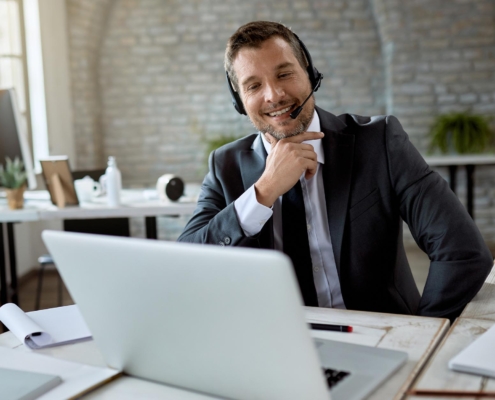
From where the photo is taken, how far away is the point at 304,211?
63.7 inches

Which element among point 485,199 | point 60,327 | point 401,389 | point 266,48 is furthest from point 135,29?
point 401,389

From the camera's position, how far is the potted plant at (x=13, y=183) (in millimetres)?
3115

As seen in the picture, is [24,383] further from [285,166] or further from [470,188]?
[470,188]

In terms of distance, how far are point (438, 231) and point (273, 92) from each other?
54 centimetres

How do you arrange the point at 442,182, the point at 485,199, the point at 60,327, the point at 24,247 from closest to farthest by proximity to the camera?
the point at 60,327 → the point at 442,182 → the point at 24,247 → the point at 485,199

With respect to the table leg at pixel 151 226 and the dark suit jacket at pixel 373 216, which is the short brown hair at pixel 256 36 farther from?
the table leg at pixel 151 226

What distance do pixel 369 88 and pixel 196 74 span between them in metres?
1.60

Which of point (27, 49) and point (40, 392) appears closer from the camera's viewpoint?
point (40, 392)

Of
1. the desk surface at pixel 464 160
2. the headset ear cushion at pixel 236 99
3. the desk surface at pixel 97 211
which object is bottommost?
the desk surface at pixel 97 211

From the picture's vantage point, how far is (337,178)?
1.62 meters

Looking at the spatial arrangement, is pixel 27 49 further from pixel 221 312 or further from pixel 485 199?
pixel 221 312

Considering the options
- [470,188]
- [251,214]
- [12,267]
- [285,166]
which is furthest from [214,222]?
[470,188]

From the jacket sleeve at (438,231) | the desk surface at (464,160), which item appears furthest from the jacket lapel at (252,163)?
→ the desk surface at (464,160)

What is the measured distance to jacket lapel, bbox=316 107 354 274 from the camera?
1.58 metres
